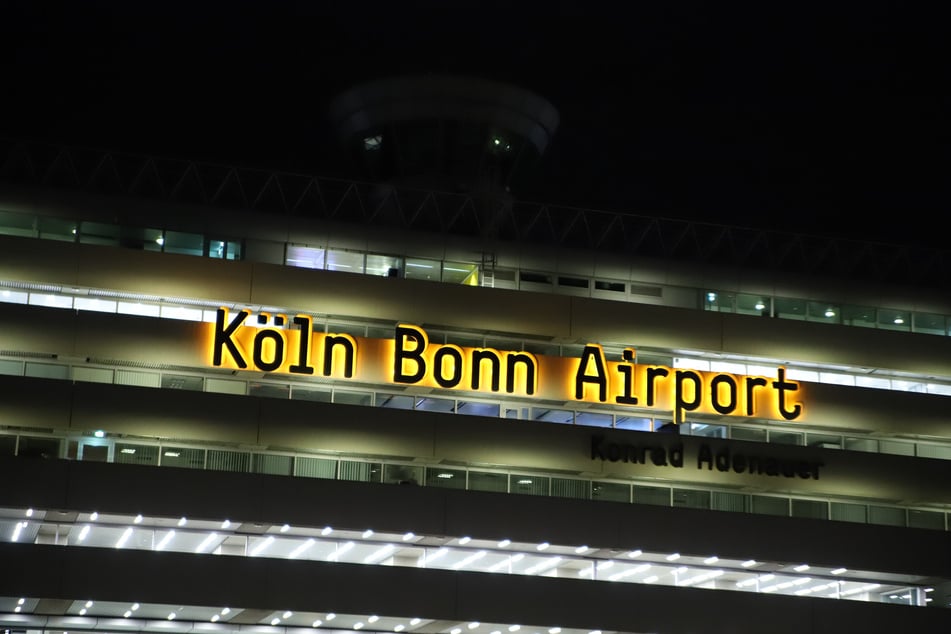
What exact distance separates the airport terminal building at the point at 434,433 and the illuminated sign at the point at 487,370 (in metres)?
0.10

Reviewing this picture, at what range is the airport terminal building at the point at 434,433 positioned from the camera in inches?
1877

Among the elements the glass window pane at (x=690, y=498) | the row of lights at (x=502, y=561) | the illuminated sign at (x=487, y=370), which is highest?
the illuminated sign at (x=487, y=370)

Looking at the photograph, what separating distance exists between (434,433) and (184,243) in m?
11.7

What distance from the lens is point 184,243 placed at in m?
54.2

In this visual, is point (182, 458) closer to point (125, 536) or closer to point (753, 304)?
point (125, 536)

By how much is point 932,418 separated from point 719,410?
9.32 meters

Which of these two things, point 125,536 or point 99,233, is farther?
point 99,233

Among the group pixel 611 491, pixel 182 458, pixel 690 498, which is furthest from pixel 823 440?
pixel 182 458

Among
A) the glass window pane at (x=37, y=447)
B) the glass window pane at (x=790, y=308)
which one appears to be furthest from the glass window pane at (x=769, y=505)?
the glass window pane at (x=37, y=447)

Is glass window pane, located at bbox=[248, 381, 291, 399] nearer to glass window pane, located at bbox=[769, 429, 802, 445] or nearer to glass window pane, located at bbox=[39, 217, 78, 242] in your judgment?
glass window pane, located at bbox=[39, 217, 78, 242]

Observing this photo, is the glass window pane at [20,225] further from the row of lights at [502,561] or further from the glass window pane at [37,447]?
the row of lights at [502,561]

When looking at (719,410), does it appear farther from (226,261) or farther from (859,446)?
(226,261)

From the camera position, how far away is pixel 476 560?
167 feet

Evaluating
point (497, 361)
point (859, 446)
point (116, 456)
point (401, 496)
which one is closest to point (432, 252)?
point (497, 361)
